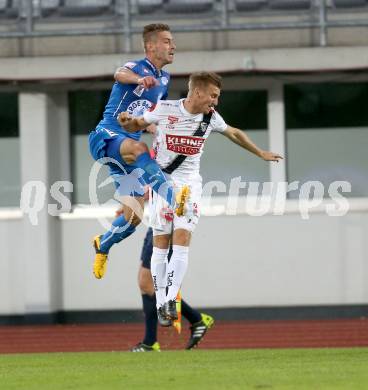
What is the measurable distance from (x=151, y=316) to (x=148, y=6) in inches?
271

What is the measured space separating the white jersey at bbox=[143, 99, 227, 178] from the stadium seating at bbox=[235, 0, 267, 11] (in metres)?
7.21

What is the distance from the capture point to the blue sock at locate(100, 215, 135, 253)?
12.9 meters

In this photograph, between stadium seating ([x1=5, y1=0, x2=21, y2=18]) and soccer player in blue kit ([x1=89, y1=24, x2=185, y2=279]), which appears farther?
stadium seating ([x1=5, y1=0, x2=21, y2=18])

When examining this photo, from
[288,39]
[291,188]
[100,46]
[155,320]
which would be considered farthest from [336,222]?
[155,320]

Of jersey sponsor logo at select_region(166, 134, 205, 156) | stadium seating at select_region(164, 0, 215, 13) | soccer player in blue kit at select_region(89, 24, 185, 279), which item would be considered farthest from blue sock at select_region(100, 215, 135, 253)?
stadium seating at select_region(164, 0, 215, 13)

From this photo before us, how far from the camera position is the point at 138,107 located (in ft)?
41.5

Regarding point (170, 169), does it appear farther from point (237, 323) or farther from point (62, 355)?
point (237, 323)

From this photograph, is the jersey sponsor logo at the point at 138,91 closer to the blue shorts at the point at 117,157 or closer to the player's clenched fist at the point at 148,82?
the blue shorts at the point at 117,157

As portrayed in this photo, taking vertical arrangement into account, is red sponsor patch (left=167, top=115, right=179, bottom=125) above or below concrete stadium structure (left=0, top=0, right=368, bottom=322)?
above

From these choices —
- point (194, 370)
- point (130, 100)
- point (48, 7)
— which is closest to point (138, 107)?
point (130, 100)

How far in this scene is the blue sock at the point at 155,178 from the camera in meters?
12.1

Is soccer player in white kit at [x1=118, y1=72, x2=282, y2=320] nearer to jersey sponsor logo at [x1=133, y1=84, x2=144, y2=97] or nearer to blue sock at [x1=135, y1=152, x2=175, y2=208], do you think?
blue sock at [x1=135, y1=152, x2=175, y2=208]

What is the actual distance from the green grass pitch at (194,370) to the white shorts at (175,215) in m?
1.13

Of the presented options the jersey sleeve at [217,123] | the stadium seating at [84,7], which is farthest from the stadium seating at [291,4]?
the jersey sleeve at [217,123]
